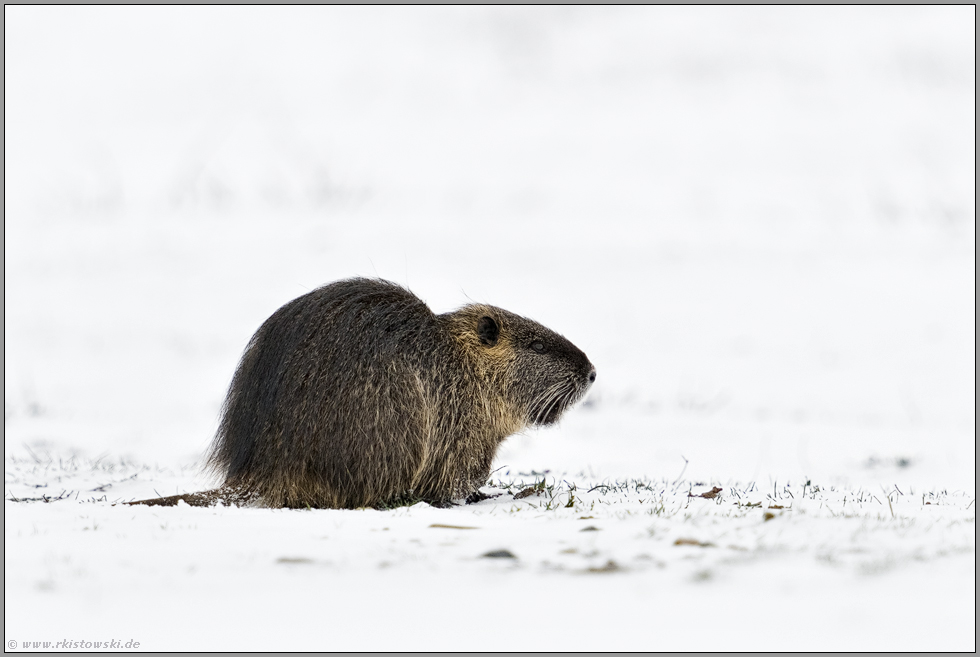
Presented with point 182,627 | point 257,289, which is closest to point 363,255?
point 257,289

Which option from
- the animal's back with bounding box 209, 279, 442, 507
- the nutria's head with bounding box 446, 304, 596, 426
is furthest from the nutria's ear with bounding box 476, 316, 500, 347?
the animal's back with bounding box 209, 279, 442, 507

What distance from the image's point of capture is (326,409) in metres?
4.27

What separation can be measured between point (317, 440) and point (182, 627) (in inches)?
64.8

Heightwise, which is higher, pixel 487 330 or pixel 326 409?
pixel 487 330

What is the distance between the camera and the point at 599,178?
17.4 m

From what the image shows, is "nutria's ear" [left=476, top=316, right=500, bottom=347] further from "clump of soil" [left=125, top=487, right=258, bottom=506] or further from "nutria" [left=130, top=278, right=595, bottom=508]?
"clump of soil" [left=125, top=487, right=258, bottom=506]

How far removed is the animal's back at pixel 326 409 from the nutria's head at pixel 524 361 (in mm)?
536

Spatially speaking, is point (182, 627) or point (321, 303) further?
point (321, 303)

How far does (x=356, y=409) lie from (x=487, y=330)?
3.46ft

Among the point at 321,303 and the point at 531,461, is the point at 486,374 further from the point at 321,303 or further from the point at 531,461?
the point at 531,461

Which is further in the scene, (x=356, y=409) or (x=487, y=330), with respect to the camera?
(x=487, y=330)

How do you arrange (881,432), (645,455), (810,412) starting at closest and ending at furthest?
1. (645,455)
2. (881,432)
3. (810,412)

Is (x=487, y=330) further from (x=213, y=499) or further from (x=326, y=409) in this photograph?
(x=213, y=499)

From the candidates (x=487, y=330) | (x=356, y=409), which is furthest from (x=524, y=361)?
(x=356, y=409)
